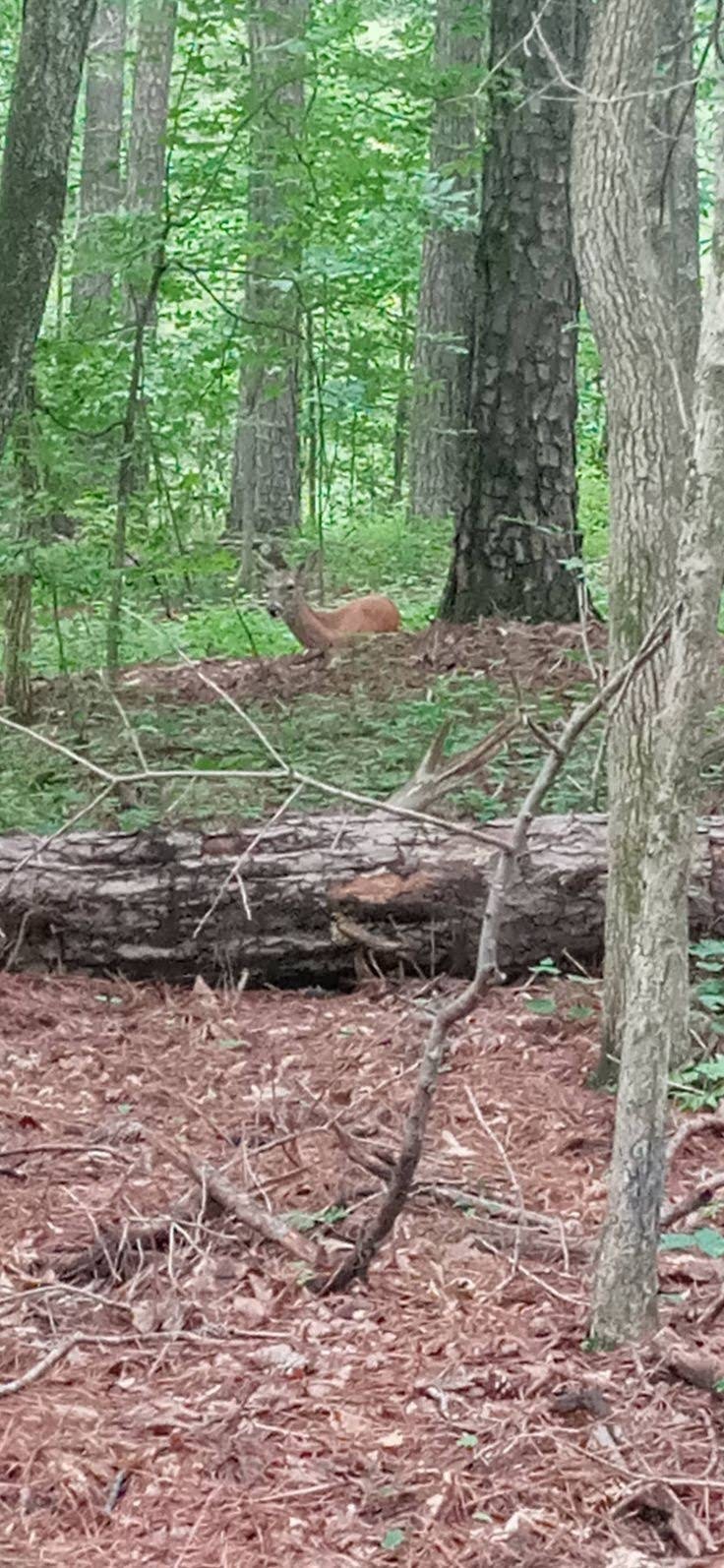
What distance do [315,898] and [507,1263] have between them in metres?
2.25

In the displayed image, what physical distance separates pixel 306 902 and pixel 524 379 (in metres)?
4.80

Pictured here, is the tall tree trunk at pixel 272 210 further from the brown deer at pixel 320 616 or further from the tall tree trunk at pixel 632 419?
the tall tree trunk at pixel 632 419

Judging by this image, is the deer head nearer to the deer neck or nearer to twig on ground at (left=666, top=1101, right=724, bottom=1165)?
the deer neck

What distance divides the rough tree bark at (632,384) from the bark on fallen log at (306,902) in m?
1.03

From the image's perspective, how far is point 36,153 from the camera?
672 cm

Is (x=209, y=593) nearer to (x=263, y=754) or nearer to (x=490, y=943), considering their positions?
(x=263, y=754)

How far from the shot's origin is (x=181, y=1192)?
4.00m

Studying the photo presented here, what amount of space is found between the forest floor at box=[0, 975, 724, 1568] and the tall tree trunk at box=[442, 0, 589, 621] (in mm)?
4848

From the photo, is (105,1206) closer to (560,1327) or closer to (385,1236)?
(385,1236)

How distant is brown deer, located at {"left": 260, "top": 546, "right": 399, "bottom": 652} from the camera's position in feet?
33.5

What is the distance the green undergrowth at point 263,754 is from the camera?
6773 millimetres

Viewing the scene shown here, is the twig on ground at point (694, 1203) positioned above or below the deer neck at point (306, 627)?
below

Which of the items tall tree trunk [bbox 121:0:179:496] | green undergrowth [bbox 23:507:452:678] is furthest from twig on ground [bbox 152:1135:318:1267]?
tall tree trunk [bbox 121:0:179:496]

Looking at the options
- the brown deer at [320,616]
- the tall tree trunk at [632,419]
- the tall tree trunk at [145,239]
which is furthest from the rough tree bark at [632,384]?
the brown deer at [320,616]
